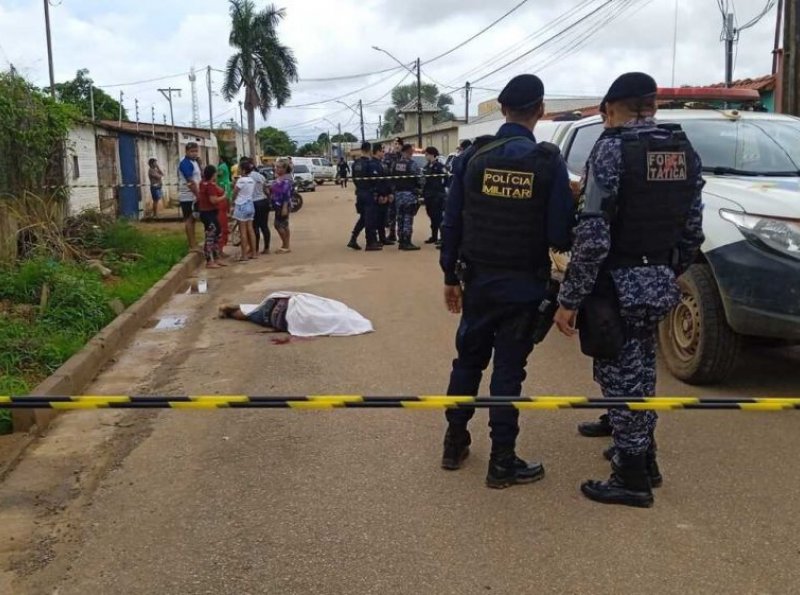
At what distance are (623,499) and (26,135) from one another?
29.3ft

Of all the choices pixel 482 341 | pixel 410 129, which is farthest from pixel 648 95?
pixel 410 129

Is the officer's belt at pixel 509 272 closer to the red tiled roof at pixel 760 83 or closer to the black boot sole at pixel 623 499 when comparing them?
the black boot sole at pixel 623 499

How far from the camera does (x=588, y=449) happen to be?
4.42m

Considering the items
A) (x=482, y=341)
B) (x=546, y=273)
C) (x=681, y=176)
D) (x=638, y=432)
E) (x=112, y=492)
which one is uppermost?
(x=681, y=176)

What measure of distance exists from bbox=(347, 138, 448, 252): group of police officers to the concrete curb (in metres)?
4.52

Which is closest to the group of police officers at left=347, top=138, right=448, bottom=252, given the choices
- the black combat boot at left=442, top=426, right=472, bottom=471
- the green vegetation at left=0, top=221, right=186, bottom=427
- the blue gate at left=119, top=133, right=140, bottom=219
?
the green vegetation at left=0, top=221, right=186, bottom=427

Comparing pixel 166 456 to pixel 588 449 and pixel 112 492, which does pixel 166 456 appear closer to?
pixel 112 492

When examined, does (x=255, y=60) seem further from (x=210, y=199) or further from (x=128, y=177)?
(x=210, y=199)

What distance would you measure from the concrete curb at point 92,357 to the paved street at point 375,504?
143 millimetres

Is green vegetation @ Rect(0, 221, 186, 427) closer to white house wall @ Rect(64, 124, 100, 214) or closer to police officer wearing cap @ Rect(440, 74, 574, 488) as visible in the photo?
police officer wearing cap @ Rect(440, 74, 574, 488)

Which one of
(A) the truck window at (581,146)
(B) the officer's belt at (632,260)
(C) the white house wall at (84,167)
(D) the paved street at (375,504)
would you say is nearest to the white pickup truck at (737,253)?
(D) the paved street at (375,504)

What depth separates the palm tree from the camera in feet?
140

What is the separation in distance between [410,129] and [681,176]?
258ft

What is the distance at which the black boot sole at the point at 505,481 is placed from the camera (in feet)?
12.9
